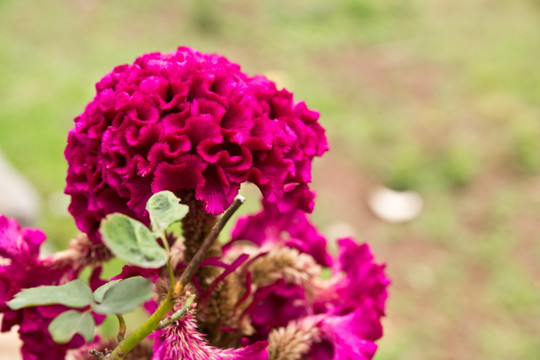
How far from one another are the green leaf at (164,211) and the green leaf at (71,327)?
112 millimetres

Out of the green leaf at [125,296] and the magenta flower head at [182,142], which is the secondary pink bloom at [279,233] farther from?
the green leaf at [125,296]

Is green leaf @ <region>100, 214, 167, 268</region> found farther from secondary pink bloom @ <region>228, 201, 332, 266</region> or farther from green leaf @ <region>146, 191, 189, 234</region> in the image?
secondary pink bloom @ <region>228, 201, 332, 266</region>

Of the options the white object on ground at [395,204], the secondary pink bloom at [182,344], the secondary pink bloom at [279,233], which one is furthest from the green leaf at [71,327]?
the white object on ground at [395,204]

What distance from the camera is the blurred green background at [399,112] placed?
2.92m

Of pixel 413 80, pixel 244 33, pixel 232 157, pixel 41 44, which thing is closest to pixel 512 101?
pixel 413 80

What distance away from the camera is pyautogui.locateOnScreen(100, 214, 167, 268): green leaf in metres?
0.50

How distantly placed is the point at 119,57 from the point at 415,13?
9.03 ft

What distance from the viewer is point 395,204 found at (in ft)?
11.2

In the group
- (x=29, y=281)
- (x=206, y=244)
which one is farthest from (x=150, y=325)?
(x=29, y=281)

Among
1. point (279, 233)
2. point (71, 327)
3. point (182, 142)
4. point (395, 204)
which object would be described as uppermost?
point (395, 204)

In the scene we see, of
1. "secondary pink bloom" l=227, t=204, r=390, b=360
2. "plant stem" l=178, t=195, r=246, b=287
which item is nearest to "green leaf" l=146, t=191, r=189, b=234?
"plant stem" l=178, t=195, r=246, b=287

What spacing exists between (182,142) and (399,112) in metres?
3.70

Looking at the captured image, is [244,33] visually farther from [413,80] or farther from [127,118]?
[127,118]

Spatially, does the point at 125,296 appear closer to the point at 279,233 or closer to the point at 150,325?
the point at 150,325
